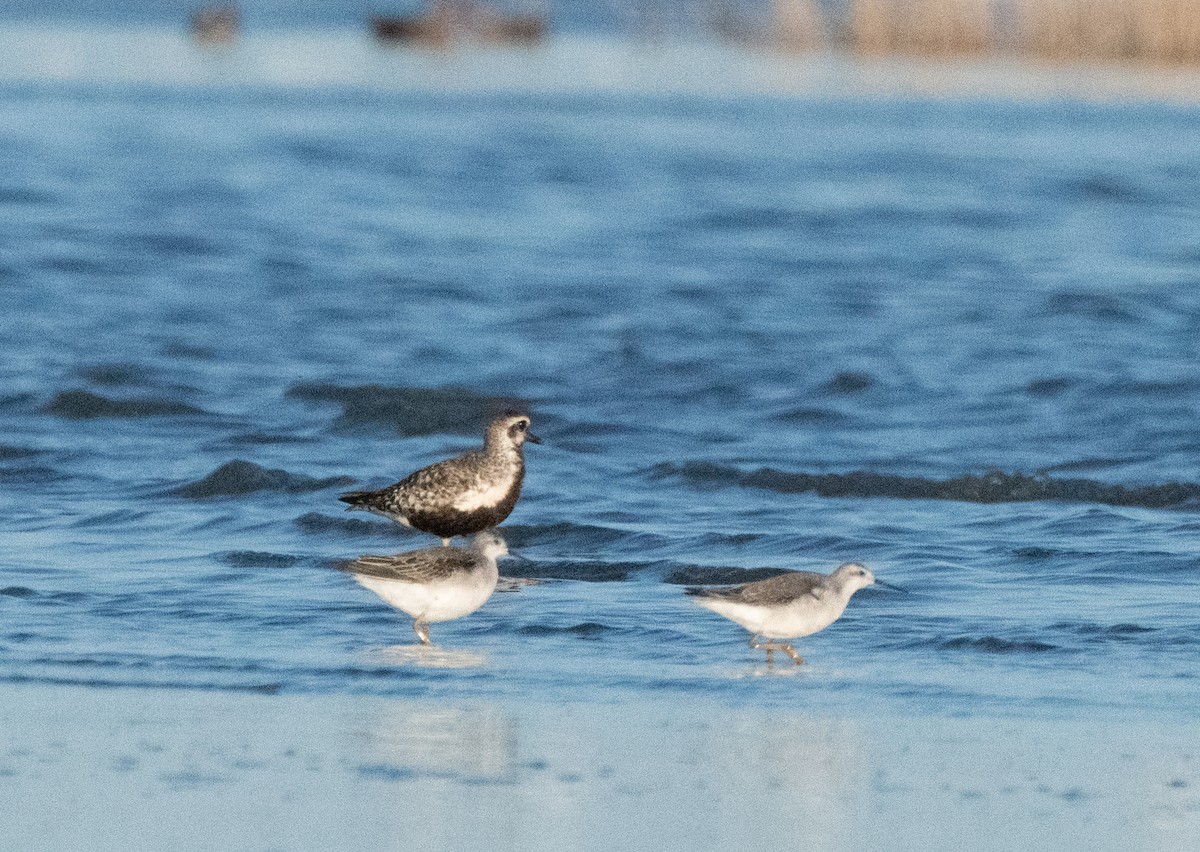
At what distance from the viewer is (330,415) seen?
15719mm

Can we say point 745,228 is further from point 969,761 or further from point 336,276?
point 969,761

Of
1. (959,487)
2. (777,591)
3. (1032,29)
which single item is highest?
(1032,29)

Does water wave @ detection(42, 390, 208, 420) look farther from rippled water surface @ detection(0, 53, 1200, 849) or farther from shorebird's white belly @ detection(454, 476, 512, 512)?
shorebird's white belly @ detection(454, 476, 512, 512)

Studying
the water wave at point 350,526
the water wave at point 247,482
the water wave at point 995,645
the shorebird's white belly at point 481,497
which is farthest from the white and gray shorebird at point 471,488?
the water wave at point 247,482

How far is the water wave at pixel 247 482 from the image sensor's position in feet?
41.4

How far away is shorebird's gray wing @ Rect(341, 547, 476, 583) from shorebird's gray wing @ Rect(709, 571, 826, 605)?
106 centimetres

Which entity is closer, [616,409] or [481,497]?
[481,497]

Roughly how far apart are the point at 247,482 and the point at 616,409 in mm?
3937

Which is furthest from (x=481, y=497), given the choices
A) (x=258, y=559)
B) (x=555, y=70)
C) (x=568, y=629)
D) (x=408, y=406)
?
(x=555, y=70)

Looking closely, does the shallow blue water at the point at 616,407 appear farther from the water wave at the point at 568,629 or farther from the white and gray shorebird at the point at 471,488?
the white and gray shorebird at the point at 471,488

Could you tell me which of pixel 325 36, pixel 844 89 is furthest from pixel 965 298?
pixel 325 36

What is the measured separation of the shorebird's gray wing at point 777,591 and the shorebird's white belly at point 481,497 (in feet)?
6.68

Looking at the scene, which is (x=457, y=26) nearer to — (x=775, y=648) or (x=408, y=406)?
(x=408, y=406)

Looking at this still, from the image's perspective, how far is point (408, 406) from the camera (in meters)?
15.9
